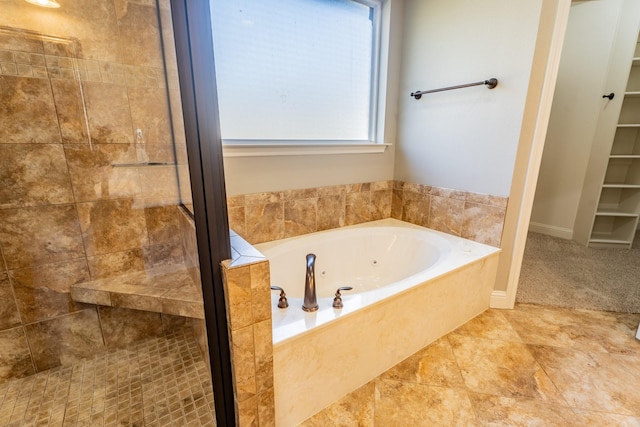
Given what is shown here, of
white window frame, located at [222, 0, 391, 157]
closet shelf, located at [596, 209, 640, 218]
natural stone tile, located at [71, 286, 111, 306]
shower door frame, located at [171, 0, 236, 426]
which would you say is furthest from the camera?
closet shelf, located at [596, 209, 640, 218]

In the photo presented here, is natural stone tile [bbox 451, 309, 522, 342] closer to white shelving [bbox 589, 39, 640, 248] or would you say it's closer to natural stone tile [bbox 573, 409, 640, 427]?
natural stone tile [bbox 573, 409, 640, 427]

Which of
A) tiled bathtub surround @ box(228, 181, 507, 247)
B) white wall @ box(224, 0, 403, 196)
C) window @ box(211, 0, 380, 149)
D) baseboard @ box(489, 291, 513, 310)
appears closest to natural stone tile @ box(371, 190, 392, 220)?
tiled bathtub surround @ box(228, 181, 507, 247)

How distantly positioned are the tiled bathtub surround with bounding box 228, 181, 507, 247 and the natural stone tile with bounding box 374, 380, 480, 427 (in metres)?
1.06

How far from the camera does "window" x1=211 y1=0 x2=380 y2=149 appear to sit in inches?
65.3

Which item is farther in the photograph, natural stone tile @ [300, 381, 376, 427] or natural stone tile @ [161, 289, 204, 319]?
natural stone tile @ [300, 381, 376, 427]

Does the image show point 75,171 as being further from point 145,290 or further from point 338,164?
point 338,164

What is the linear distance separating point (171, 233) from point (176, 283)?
0.27m

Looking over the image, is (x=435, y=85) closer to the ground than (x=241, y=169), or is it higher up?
higher up

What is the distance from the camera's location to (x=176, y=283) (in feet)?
4.32

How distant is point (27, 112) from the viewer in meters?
1.20

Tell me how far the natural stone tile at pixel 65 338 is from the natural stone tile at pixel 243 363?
3.37 feet

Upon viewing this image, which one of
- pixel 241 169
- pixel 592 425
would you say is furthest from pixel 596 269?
pixel 241 169

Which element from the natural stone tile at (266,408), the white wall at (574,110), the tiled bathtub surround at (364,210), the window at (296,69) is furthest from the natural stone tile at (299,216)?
the white wall at (574,110)

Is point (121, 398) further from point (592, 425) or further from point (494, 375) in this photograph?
point (592, 425)
